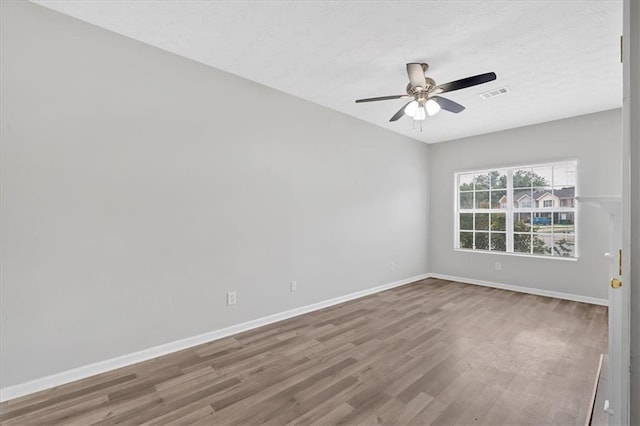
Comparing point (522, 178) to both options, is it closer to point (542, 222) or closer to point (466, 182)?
point (542, 222)

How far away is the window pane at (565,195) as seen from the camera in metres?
4.45

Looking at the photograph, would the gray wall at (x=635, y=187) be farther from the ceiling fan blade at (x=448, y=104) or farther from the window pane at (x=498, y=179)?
the window pane at (x=498, y=179)

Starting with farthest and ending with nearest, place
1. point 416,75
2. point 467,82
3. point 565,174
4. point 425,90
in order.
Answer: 1. point 565,174
2. point 425,90
3. point 416,75
4. point 467,82

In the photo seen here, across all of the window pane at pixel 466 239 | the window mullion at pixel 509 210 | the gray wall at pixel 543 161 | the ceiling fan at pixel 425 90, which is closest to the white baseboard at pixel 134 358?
the ceiling fan at pixel 425 90

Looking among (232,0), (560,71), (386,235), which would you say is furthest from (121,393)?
(560,71)

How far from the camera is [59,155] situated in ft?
7.24

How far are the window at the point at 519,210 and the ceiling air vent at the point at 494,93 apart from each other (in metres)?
1.87

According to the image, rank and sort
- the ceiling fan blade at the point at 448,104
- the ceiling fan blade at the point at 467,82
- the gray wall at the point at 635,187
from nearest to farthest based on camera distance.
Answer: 1. the gray wall at the point at 635,187
2. the ceiling fan blade at the point at 467,82
3. the ceiling fan blade at the point at 448,104

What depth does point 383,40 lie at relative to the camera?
253cm

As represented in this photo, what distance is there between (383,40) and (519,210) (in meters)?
3.97

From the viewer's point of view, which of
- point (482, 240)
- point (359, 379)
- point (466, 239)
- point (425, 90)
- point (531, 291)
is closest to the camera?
point (359, 379)

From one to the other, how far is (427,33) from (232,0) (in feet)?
5.01

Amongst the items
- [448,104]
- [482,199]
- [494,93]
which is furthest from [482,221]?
[448,104]

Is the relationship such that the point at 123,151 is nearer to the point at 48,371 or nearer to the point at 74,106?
the point at 74,106
